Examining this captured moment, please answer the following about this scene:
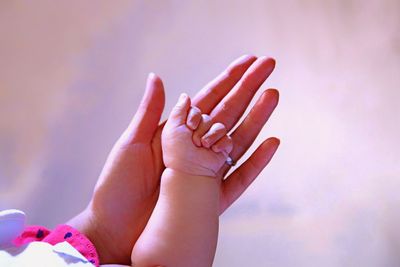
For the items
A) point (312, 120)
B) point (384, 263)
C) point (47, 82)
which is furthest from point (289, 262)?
point (47, 82)

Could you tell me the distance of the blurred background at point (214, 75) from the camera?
0.84m

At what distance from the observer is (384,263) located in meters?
0.75

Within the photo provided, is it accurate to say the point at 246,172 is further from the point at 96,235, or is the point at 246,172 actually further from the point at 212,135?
the point at 96,235

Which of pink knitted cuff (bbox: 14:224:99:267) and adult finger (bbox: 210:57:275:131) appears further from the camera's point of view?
adult finger (bbox: 210:57:275:131)

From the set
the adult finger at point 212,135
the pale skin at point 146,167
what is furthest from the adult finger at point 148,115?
the adult finger at point 212,135

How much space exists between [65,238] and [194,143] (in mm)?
215

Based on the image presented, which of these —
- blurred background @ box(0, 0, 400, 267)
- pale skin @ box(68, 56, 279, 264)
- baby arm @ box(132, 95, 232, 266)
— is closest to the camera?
baby arm @ box(132, 95, 232, 266)

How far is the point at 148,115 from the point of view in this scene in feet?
2.32

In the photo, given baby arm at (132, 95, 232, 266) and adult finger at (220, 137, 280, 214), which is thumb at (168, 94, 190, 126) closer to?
baby arm at (132, 95, 232, 266)

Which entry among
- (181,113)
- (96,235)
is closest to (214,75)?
(181,113)

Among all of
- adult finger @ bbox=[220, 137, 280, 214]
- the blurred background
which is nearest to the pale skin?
adult finger @ bbox=[220, 137, 280, 214]

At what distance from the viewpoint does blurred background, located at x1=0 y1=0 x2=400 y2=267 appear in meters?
0.84

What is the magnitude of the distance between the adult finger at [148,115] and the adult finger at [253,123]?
12 cm

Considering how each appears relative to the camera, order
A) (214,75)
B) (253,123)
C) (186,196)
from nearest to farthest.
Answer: (186,196), (253,123), (214,75)
